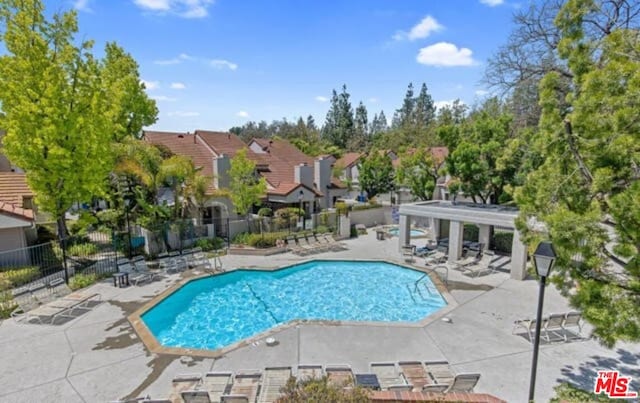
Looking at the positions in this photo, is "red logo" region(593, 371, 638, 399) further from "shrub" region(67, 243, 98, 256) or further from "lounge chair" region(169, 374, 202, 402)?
"shrub" region(67, 243, 98, 256)

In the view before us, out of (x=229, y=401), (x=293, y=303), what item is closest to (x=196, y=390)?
(x=229, y=401)

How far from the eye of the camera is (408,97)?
116m

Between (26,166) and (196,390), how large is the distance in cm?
1373

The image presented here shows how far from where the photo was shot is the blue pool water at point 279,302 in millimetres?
12406

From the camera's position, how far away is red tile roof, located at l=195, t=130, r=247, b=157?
96.3 ft

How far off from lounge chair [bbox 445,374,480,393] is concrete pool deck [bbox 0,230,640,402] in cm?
60

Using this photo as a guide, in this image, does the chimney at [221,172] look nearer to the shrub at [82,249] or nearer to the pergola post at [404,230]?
the shrub at [82,249]

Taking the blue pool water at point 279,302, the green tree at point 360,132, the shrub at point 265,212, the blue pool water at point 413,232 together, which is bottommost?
the blue pool water at point 279,302

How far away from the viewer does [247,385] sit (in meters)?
7.75

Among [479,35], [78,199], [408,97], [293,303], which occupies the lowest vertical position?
[293,303]

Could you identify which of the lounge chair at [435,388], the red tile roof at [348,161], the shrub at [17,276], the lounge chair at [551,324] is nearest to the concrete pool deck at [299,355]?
the lounge chair at [551,324]

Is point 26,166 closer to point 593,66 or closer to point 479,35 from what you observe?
point 593,66

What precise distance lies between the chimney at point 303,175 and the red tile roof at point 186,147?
23.0ft

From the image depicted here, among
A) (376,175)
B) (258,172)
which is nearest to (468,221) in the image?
(376,175)
